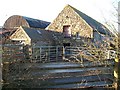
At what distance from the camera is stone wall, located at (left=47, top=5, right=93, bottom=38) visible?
26188mm

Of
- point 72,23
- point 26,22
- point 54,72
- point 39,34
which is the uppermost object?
point 26,22

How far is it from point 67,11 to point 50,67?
2352cm

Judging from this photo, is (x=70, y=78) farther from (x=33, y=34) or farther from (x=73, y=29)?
(x=73, y=29)

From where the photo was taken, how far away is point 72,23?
90.0 ft

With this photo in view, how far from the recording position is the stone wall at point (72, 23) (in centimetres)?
2619

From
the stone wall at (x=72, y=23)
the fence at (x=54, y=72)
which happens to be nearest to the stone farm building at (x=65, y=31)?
the stone wall at (x=72, y=23)

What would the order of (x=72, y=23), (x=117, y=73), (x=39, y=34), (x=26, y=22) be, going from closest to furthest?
(x=117, y=73) < (x=39, y=34) < (x=72, y=23) < (x=26, y=22)

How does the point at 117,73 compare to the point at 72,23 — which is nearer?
the point at 117,73

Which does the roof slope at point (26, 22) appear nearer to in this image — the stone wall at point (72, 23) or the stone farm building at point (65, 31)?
the stone farm building at point (65, 31)

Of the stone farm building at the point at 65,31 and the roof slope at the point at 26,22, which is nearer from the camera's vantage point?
the stone farm building at the point at 65,31

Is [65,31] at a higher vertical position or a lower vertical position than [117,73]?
higher

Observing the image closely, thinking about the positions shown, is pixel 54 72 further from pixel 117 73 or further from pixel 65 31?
pixel 65 31

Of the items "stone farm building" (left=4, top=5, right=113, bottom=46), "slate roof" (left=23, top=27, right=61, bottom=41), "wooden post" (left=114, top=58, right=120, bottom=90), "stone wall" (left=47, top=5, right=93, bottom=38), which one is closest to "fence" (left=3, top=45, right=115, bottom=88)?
"wooden post" (left=114, top=58, right=120, bottom=90)

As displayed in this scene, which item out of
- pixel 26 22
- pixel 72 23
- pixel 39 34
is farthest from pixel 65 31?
pixel 26 22
